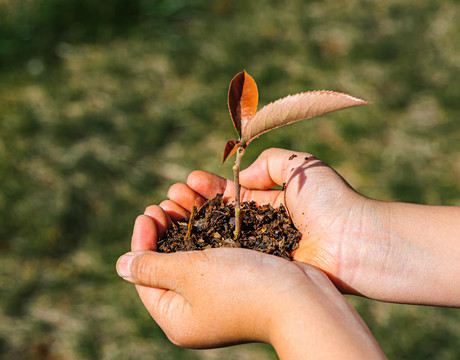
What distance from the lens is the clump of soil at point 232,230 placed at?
2180 mm

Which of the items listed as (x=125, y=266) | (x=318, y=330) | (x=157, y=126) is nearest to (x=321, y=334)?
(x=318, y=330)

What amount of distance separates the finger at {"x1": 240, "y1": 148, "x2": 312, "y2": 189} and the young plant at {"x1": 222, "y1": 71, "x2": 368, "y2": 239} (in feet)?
2.07

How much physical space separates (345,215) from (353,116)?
2.39 m

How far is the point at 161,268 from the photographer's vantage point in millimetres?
1981

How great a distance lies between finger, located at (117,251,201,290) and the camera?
1954 mm

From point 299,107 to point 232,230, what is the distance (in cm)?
88

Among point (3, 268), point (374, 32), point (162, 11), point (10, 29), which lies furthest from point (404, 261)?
point (10, 29)

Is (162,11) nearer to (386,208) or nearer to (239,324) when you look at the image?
(386,208)

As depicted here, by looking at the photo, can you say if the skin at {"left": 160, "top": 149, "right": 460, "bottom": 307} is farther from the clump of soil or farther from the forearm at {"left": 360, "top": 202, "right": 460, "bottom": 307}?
the clump of soil

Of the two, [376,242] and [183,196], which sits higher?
[183,196]

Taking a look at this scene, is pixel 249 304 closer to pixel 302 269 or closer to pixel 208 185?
pixel 302 269

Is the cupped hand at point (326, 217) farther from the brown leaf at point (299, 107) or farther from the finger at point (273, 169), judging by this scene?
the brown leaf at point (299, 107)

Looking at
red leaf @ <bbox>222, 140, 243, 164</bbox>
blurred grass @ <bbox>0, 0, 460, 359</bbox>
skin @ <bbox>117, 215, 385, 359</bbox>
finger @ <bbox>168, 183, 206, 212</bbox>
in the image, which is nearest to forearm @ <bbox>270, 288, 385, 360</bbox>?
skin @ <bbox>117, 215, 385, 359</bbox>

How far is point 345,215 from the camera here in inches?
88.7
